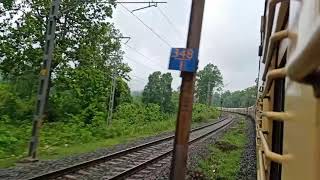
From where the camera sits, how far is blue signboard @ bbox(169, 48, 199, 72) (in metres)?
6.45

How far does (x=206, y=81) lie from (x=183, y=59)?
8525cm

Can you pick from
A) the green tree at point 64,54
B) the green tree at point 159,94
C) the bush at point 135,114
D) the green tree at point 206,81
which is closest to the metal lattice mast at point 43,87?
the green tree at point 64,54

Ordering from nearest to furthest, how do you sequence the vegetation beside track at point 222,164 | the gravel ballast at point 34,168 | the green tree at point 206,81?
the gravel ballast at point 34,168
the vegetation beside track at point 222,164
the green tree at point 206,81

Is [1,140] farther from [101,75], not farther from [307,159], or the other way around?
[307,159]

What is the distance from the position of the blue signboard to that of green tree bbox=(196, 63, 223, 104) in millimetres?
73539

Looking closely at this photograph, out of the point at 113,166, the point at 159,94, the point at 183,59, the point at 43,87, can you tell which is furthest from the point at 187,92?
the point at 159,94

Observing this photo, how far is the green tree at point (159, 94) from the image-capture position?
48.6 meters

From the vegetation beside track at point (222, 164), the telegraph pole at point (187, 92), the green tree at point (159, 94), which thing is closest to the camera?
the telegraph pole at point (187, 92)

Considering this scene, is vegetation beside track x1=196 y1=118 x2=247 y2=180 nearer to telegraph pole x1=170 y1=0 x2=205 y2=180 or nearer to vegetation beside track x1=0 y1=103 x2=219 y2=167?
telegraph pole x1=170 y1=0 x2=205 y2=180

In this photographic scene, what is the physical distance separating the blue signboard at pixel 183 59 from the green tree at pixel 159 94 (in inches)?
1608

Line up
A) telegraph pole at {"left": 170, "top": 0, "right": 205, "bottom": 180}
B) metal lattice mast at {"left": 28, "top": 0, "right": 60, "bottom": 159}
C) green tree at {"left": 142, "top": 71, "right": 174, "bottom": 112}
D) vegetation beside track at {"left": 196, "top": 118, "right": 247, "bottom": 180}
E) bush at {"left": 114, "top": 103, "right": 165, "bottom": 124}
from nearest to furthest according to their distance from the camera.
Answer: telegraph pole at {"left": 170, "top": 0, "right": 205, "bottom": 180}
vegetation beside track at {"left": 196, "top": 118, "right": 247, "bottom": 180}
metal lattice mast at {"left": 28, "top": 0, "right": 60, "bottom": 159}
bush at {"left": 114, "top": 103, "right": 165, "bottom": 124}
green tree at {"left": 142, "top": 71, "right": 174, "bottom": 112}

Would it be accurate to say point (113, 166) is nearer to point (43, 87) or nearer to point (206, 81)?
point (43, 87)

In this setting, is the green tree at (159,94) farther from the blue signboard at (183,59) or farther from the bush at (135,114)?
the blue signboard at (183,59)

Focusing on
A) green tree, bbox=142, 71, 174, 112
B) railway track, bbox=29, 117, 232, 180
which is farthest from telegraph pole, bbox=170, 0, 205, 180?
green tree, bbox=142, 71, 174, 112
